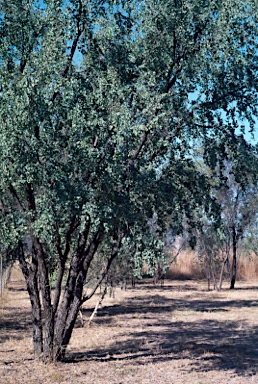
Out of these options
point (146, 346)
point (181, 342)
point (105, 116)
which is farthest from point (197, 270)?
point (105, 116)

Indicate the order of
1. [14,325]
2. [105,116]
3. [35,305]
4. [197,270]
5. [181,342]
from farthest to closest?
1. [197,270]
2. [14,325]
3. [181,342]
4. [35,305]
5. [105,116]

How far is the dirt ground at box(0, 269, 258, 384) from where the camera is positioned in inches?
319

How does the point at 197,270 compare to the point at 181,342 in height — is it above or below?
above

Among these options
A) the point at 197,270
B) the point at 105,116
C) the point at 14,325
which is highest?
the point at 105,116

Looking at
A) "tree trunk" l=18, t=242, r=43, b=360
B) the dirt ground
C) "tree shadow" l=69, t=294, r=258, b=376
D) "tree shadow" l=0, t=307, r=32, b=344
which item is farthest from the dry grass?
"tree trunk" l=18, t=242, r=43, b=360

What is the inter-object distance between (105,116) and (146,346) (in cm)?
547

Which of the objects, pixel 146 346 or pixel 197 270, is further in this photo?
pixel 197 270

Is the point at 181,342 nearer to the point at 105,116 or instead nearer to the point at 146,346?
the point at 146,346

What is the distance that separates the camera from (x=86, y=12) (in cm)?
835

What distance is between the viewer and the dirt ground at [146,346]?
811cm

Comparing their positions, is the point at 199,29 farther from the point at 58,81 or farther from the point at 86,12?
the point at 58,81

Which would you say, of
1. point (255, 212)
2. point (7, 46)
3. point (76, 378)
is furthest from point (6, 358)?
point (255, 212)

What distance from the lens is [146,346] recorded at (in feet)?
36.1

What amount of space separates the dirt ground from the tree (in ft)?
2.70
